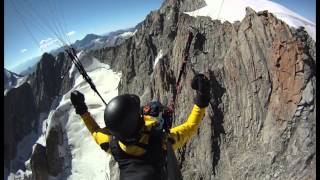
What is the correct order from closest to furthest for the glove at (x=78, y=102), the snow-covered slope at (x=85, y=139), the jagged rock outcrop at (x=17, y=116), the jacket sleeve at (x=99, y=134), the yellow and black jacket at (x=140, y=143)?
1. the yellow and black jacket at (x=140, y=143)
2. the jacket sleeve at (x=99, y=134)
3. the glove at (x=78, y=102)
4. the snow-covered slope at (x=85, y=139)
5. the jagged rock outcrop at (x=17, y=116)

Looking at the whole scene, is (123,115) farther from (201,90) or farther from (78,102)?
(78,102)

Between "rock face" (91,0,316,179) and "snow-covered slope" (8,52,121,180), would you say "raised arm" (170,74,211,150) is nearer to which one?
"rock face" (91,0,316,179)

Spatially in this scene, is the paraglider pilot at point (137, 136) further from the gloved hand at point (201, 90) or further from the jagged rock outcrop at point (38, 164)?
the jagged rock outcrop at point (38, 164)

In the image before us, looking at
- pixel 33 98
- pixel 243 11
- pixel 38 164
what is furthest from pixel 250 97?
pixel 33 98

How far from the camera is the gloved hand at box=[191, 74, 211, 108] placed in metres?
6.60

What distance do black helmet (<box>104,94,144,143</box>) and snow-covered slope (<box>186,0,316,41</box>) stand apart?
65.4 feet

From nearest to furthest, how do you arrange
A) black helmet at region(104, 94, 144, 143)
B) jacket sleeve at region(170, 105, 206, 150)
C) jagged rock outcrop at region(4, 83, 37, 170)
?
black helmet at region(104, 94, 144, 143) → jacket sleeve at region(170, 105, 206, 150) → jagged rock outcrop at region(4, 83, 37, 170)

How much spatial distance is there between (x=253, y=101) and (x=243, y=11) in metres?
11.9

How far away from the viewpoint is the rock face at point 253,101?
82.8ft

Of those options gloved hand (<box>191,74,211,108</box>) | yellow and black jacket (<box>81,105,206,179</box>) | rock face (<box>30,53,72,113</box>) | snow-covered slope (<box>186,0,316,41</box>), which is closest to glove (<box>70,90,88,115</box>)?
yellow and black jacket (<box>81,105,206,179</box>)

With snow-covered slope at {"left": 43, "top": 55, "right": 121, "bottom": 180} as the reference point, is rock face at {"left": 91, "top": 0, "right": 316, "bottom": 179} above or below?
above

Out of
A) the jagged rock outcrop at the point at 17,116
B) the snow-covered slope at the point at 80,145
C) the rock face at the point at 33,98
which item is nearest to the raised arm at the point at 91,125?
the snow-covered slope at the point at 80,145

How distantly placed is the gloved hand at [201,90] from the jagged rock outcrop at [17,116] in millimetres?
113384

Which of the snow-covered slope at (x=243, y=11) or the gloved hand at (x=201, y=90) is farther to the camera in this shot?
the snow-covered slope at (x=243, y=11)
